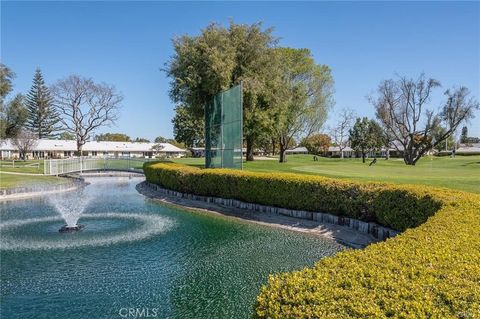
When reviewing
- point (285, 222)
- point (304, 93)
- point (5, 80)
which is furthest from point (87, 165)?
point (285, 222)

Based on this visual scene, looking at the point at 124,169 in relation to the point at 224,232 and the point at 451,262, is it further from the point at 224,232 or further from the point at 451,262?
the point at 451,262

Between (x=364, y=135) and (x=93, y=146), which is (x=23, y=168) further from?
(x=364, y=135)

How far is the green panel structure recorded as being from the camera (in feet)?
58.8

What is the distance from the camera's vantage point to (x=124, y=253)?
8.21 meters

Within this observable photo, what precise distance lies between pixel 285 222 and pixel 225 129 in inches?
335

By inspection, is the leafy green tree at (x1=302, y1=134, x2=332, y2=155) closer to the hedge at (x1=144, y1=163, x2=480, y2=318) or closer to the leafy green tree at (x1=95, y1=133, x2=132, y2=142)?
the leafy green tree at (x1=95, y1=133, x2=132, y2=142)

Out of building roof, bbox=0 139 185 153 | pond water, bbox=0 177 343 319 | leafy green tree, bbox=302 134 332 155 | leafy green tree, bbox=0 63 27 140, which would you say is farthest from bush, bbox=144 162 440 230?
leafy green tree, bbox=302 134 332 155

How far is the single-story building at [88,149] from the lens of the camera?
6656cm

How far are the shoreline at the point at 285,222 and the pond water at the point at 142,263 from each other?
1.67ft

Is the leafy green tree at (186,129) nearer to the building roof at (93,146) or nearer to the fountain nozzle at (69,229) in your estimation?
the building roof at (93,146)

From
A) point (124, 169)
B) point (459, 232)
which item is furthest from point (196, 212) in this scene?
point (124, 169)
